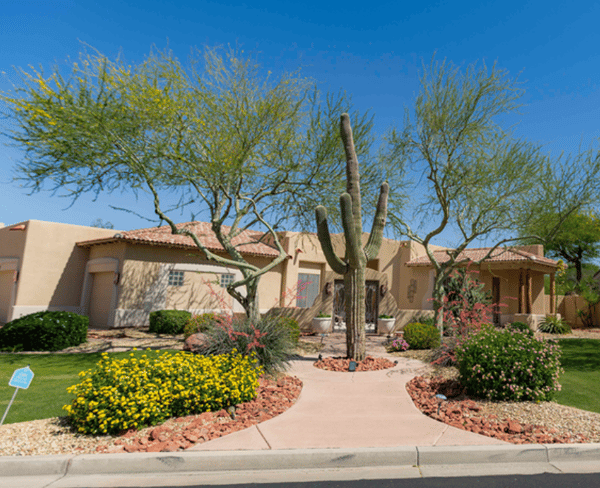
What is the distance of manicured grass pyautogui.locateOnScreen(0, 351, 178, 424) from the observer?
231 inches

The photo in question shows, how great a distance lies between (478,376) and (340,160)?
8.09 m

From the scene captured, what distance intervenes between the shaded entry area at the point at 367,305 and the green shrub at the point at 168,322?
678cm

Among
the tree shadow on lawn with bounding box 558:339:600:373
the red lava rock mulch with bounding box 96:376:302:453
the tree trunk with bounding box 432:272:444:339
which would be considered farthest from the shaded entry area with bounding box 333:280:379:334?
the red lava rock mulch with bounding box 96:376:302:453

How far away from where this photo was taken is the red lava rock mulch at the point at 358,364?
936 cm

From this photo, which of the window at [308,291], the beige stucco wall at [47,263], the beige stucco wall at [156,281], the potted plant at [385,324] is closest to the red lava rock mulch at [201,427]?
the beige stucco wall at [156,281]

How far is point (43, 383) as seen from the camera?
7715 millimetres

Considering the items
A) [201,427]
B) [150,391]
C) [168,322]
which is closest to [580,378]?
[201,427]

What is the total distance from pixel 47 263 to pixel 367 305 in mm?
15179

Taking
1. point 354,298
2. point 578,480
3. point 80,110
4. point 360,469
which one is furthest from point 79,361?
point 578,480

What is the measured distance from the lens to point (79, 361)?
1024 cm

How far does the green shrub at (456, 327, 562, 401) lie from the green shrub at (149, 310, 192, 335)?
40.2ft

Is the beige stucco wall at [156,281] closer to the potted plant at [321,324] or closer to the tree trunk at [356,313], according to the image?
the potted plant at [321,324]

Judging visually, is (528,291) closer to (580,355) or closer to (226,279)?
(580,355)

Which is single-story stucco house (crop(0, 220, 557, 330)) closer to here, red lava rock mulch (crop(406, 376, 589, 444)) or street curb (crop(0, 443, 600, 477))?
red lava rock mulch (crop(406, 376, 589, 444))
